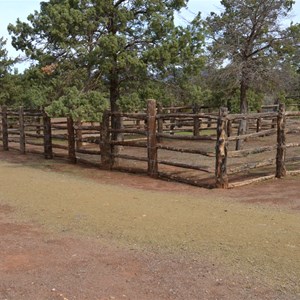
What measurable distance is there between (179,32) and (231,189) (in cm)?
456

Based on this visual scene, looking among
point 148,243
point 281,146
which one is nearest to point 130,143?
point 281,146

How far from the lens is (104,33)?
1105 centimetres

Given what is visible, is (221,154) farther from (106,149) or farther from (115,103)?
(115,103)

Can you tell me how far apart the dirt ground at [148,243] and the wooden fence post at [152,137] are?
161 cm

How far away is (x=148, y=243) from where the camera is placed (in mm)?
4938

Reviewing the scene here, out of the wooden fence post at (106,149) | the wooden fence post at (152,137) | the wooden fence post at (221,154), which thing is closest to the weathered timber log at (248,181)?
the wooden fence post at (221,154)

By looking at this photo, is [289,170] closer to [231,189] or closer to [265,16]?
[231,189]

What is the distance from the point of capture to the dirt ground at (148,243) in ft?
12.3

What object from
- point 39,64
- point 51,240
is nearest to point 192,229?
point 51,240

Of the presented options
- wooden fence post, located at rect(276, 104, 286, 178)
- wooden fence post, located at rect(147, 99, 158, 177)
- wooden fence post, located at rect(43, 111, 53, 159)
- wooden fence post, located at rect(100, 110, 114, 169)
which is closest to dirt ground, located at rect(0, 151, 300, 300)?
wooden fence post, located at rect(276, 104, 286, 178)

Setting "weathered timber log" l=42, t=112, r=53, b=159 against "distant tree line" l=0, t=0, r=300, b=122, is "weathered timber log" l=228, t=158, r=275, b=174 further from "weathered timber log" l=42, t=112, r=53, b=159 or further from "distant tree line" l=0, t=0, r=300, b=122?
"weathered timber log" l=42, t=112, r=53, b=159

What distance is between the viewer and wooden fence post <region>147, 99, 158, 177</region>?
1009 centimetres

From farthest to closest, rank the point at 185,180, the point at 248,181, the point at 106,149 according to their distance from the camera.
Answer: the point at 106,149, the point at 185,180, the point at 248,181

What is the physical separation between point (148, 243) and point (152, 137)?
5376mm
